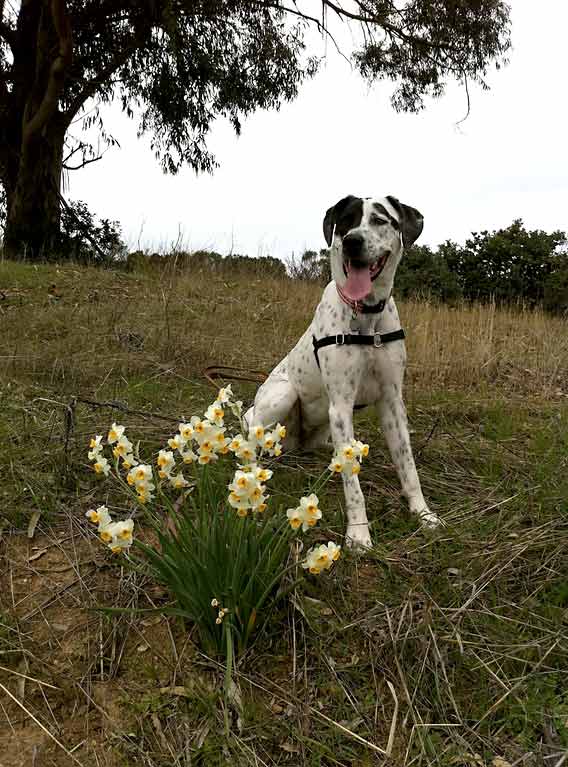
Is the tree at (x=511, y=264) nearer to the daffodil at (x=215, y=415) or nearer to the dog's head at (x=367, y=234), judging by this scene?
the dog's head at (x=367, y=234)

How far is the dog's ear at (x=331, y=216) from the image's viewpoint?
2988 millimetres

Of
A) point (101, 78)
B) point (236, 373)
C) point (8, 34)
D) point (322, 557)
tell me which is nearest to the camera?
point (322, 557)

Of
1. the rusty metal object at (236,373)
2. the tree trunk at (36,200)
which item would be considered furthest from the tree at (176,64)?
the rusty metal object at (236,373)

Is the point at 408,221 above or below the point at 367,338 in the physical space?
above

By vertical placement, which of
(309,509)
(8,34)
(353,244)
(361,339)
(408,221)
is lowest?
(309,509)

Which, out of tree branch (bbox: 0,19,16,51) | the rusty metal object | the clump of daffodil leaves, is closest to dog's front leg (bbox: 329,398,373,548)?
the clump of daffodil leaves

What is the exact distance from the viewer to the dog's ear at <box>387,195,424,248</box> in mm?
2990

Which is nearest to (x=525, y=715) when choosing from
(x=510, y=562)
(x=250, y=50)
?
(x=510, y=562)

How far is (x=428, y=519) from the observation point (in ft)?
9.19

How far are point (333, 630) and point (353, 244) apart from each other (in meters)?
1.55

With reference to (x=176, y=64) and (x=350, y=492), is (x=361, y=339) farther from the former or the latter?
(x=176, y=64)

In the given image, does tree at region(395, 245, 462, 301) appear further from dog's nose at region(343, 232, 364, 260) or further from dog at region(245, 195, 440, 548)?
dog's nose at region(343, 232, 364, 260)

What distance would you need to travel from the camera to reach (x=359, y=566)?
248 cm

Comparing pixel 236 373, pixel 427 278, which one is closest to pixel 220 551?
pixel 236 373
